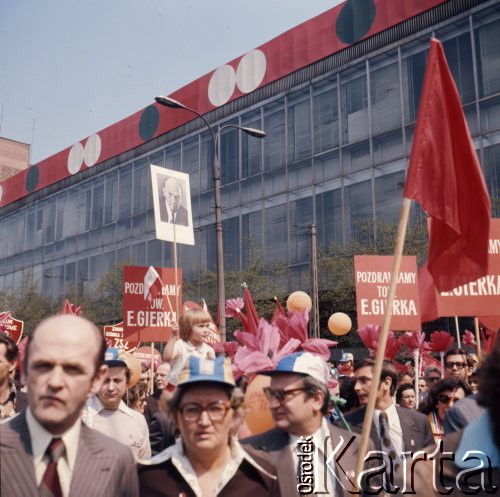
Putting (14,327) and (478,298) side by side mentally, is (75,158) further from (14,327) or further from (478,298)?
(478,298)

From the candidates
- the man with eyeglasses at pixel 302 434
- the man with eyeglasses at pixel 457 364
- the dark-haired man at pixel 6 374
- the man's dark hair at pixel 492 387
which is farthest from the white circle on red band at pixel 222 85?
the man's dark hair at pixel 492 387

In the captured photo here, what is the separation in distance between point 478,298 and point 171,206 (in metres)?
4.64

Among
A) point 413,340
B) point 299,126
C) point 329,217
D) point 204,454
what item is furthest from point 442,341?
point 299,126

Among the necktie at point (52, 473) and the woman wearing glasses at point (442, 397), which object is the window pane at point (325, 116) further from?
the necktie at point (52, 473)

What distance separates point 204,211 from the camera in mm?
32000

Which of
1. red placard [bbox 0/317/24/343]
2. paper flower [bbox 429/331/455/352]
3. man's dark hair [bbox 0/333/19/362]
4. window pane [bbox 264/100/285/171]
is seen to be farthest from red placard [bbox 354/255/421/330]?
window pane [bbox 264/100/285/171]

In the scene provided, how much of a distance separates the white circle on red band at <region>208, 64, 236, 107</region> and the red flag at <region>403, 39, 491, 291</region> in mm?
27235

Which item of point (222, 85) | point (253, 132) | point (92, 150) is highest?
point (92, 150)

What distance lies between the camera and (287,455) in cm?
330

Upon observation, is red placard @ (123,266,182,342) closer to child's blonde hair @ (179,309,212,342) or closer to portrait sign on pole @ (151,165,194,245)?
portrait sign on pole @ (151,165,194,245)

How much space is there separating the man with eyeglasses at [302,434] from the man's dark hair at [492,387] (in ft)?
4.69

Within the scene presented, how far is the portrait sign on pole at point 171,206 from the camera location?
31.4 feet

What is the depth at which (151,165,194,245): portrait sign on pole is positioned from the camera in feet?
31.4

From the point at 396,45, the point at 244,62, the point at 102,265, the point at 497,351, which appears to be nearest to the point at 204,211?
the point at 244,62
